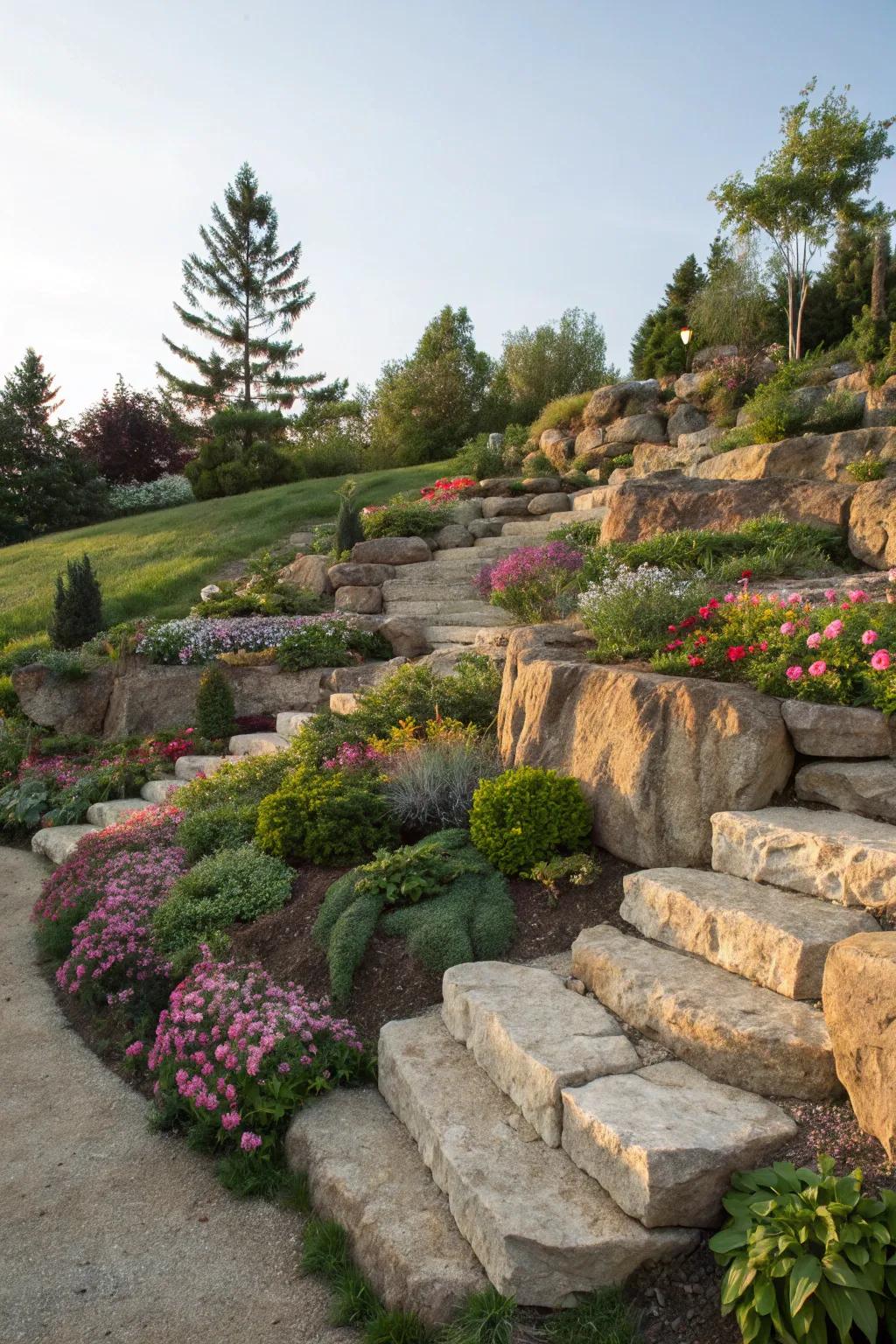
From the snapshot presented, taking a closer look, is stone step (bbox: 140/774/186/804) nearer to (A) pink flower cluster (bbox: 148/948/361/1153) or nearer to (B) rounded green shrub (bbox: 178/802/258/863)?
(B) rounded green shrub (bbox: 178/802/258/863)

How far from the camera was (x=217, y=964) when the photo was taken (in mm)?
4234

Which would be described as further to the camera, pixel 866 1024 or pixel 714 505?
pixel 714 505

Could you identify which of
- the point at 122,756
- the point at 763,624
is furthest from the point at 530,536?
the point at 763,624

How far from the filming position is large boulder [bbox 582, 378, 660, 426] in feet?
60.8

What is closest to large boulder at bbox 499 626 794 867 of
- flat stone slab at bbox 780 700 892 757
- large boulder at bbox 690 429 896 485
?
flat stone slab at bbox 780 700 892 757

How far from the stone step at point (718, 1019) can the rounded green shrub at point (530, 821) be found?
3.19 feet

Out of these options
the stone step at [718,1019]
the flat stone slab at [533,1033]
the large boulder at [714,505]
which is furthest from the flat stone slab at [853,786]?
the large boulder at [714,505]

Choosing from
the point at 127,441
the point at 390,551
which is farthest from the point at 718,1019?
the point at 127,441

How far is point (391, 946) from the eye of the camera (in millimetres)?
4254

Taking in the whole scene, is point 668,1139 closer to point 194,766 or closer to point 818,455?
point 194,766

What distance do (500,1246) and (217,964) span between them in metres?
2.20

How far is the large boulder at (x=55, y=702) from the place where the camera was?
10.1m

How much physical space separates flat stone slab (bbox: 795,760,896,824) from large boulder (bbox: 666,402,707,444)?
47.8 ft

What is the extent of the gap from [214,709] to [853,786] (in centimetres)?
683
